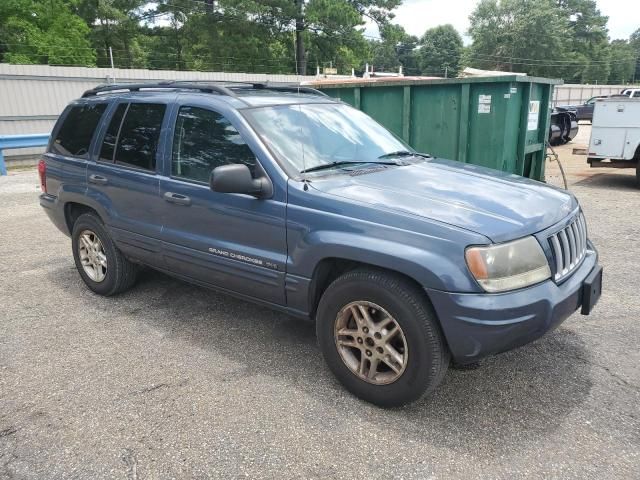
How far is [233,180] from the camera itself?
120 inches

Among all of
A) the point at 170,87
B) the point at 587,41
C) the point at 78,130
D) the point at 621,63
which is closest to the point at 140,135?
the point at 170,87

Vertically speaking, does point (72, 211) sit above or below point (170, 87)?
below

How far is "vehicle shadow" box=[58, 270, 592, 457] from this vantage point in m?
2.82

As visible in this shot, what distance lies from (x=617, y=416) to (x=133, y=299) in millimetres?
3844

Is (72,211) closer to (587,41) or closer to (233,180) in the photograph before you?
(233,180)

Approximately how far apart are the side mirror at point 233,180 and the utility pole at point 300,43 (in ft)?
110

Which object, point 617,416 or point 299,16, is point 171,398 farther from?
point 299,16

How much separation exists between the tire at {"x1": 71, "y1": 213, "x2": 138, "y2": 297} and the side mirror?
1.91 m

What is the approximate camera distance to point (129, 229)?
4.21 metres

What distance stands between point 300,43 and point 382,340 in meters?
35.6

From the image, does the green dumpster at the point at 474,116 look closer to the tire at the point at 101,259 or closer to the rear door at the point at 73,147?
the rear door at the point at 73,147

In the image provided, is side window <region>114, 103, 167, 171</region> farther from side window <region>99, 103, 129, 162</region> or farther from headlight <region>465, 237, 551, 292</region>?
headlight <region>465, 237, 551, 292</region>

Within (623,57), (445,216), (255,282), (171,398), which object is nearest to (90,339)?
(171,398)

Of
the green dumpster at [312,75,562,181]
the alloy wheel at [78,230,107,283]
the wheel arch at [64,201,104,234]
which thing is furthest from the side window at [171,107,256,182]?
the green dumpster at [312,75,562,181]
